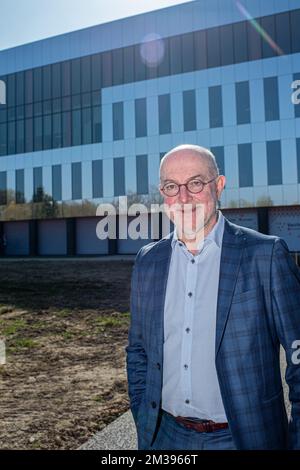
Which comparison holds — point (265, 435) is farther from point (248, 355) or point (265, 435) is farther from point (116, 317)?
point (116, 317)

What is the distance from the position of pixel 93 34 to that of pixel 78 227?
16.5 meters

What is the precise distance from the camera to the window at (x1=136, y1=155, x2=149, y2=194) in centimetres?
3262

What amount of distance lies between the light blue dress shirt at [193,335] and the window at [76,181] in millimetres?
33537

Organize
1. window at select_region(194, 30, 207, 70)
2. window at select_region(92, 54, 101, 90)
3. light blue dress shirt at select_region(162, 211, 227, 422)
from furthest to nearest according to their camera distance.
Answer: window at select_region(92, 54, 101, 90) → window at select_region(194, 30, 207, 70) → light blue dress shirt at select_region(162, 211, 227, 422)

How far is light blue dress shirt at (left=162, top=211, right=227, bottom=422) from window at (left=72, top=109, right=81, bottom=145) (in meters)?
34.6

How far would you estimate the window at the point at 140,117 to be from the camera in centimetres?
3284

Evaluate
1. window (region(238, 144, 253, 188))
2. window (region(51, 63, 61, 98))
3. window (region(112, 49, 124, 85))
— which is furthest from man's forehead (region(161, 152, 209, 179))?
window (region(51, 63, 61, 98))

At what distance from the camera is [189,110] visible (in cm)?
3158

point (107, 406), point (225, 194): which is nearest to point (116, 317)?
point (107, 406)

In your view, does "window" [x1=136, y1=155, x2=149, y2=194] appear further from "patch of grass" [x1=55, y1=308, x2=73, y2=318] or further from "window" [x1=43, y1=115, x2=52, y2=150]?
"patch of grass" [x1=55, y1=308, x2=73, y2=318]

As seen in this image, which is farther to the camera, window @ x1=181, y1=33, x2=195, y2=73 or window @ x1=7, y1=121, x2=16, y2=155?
window @ x1=7, y1=121, x2=16, y2=155

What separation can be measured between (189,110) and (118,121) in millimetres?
5978

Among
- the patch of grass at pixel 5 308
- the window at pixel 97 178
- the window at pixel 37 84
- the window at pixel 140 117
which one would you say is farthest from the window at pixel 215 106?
the patch of grass at pixel 5 308

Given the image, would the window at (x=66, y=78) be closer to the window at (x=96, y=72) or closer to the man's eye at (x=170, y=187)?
the window at (x=96, y=72)
